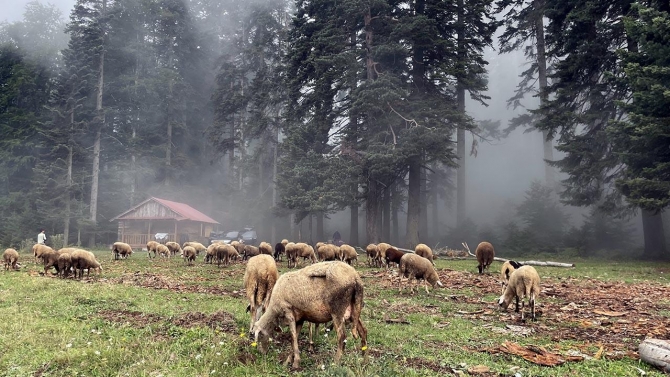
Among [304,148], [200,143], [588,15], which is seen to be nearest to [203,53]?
[200,143]

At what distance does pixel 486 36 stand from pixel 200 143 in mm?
54595

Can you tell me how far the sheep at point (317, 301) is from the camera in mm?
6668

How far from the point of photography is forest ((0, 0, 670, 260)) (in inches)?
1103

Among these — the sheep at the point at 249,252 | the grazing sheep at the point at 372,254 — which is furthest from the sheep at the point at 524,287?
the sheep at the point at 249,252

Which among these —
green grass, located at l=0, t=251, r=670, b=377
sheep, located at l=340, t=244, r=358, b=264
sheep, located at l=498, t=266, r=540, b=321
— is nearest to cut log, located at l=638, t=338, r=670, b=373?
green grass, located at l=0, t=251, r=670, b=377

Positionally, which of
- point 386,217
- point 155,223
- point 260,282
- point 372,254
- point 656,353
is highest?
point 386,217

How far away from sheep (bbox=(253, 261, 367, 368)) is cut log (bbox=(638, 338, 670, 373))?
4.36 metres

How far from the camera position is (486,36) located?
→ 3681cm

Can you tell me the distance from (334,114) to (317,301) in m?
33.2

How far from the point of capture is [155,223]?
5038 centimetres

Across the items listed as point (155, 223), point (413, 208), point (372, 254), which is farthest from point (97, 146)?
point (372, 254)

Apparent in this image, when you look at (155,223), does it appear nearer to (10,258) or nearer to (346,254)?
(10,258)

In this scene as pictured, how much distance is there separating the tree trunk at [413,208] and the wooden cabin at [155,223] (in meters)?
27.1

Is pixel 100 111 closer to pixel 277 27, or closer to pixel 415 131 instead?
pixel 277 27
